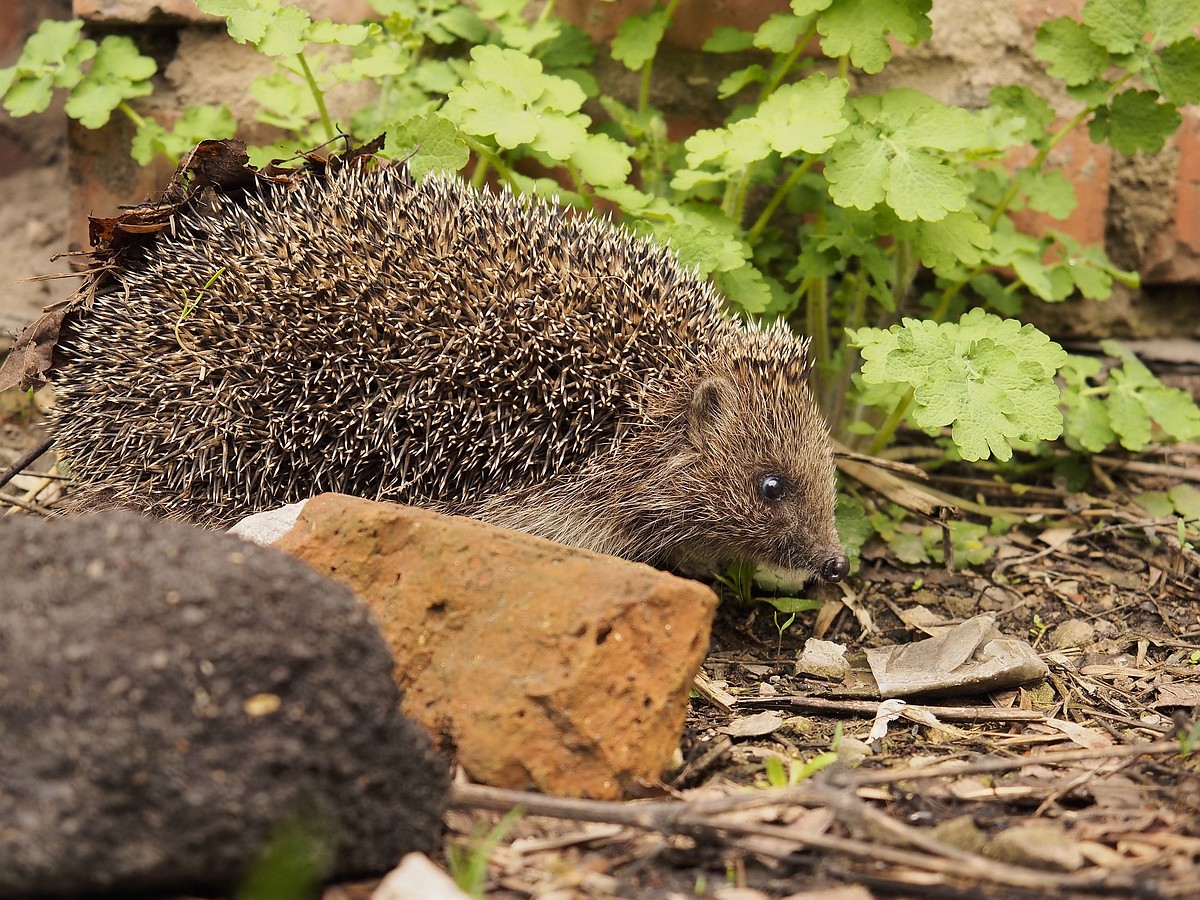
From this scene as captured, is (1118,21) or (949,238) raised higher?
(1118,21)

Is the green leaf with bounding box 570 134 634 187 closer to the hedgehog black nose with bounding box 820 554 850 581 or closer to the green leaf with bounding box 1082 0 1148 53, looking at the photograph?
the hedgehog black nose with bounding box 820 554 850 581

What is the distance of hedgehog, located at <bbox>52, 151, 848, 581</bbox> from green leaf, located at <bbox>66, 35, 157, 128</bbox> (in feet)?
4.36

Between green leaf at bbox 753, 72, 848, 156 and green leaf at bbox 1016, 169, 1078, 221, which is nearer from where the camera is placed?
green leaf at bbox 753, 72, 848, 156

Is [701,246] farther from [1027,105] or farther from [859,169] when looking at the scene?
[1027,105]

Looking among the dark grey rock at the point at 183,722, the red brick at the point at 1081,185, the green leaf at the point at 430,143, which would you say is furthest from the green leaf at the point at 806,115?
the dark grey rock at the point at 183,722

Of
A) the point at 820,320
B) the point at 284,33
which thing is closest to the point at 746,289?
the point at 820,320

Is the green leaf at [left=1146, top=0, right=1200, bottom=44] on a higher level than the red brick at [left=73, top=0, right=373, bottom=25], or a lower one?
higher

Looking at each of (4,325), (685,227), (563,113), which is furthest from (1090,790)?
(4,325)

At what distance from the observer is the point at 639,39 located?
17.7ft

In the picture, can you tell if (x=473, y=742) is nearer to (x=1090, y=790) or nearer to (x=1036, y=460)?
(x=1090, y=790)

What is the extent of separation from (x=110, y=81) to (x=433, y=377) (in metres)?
2.62

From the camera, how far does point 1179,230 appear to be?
6.29m

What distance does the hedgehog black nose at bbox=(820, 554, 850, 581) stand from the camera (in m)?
4.69

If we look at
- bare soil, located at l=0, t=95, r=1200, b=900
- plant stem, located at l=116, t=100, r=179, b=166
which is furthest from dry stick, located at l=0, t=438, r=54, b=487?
plant stem, located at l=116, t=100, r=179, b=166
